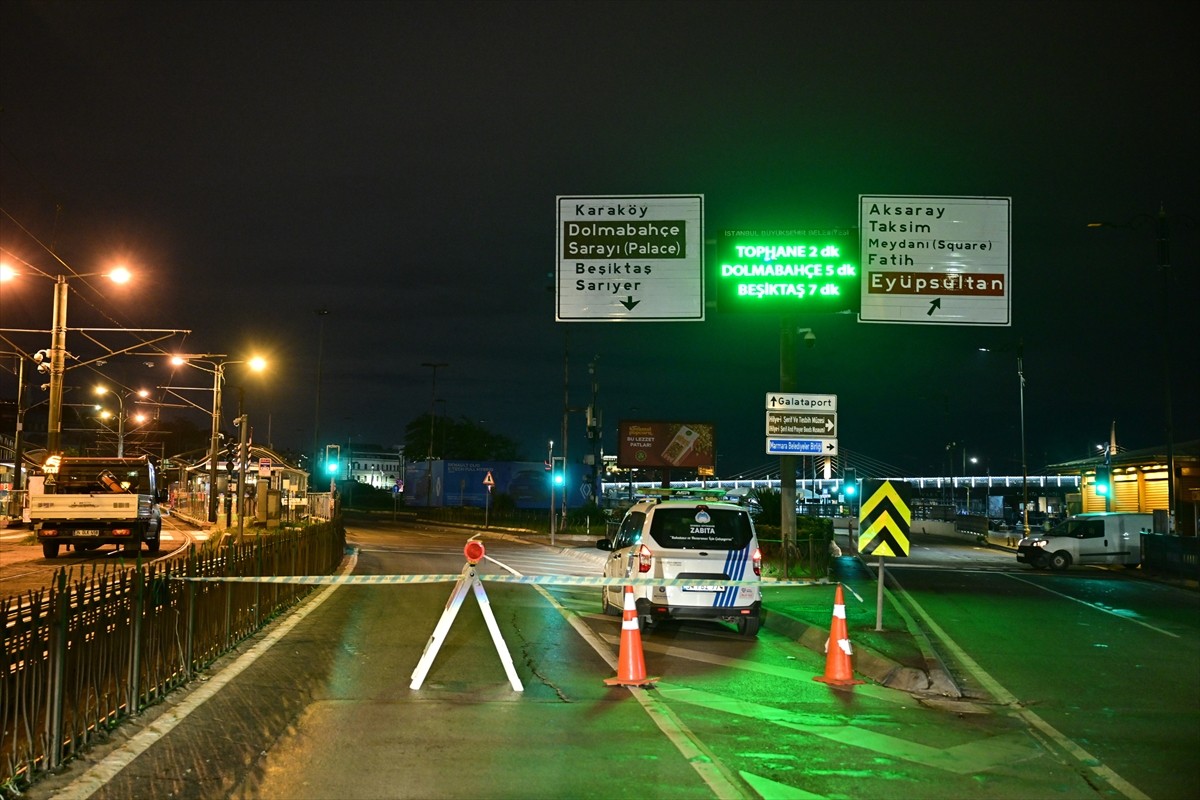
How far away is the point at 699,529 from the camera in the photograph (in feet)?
49.5

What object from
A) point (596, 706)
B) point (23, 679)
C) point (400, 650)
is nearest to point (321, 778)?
point (23, 679)

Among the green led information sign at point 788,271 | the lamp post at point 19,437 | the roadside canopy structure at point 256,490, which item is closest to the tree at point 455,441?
the roadside canopy structure at point 256,490

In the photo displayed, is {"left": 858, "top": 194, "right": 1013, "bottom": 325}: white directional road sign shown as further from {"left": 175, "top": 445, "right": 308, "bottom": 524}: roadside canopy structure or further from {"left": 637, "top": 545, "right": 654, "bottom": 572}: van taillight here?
{"left": 175, "top": 445, "right": 308, "bottom": 524}: roadside canopy structure

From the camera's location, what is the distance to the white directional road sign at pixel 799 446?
73.0ft

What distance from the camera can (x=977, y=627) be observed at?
17.0 metres

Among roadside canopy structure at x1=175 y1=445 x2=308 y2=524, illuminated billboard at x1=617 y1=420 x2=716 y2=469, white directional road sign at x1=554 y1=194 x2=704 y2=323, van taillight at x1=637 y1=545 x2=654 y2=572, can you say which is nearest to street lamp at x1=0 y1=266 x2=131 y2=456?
roadside canopy structure at x1=175 y1=445 x2=308 y2=524

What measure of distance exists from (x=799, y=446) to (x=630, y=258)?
5.43m

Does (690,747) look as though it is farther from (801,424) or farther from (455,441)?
(455,441)

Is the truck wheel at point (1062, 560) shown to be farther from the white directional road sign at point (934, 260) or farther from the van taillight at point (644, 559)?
the van taillight at point (644, 559)

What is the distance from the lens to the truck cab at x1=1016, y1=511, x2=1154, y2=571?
3460 centimetres

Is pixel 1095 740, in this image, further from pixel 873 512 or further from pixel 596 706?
pixel 873 512

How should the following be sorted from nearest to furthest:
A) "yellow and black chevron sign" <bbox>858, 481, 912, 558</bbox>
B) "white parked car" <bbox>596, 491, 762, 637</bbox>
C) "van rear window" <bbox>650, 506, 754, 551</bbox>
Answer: "white parked car" <bbox>596, 491, 762, 637</bbox> → "van rear window" <bbox>650, 506, 754, 551</bbox> → "yellow and black chevron sign" <bbox>858, 481, 912, 558</bbox>

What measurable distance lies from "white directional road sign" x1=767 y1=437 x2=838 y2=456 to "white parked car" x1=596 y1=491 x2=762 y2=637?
7.02m

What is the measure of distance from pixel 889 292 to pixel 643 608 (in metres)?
8.58
